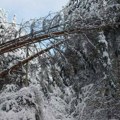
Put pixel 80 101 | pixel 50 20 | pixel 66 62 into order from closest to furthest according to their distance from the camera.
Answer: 1. pixel 50 20
2. pixel 66 62
3. pixel 80 101

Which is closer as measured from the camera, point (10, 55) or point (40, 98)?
point (40, 98)

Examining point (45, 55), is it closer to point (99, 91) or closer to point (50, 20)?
point (50, 20)

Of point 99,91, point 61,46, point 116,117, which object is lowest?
point 116,117

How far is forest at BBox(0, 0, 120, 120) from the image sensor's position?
209 inches

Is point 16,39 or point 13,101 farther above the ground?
point 16,39

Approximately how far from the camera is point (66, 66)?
22.0 feet

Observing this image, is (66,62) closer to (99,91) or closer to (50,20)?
(50,20)

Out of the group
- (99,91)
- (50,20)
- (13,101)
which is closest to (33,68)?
(50,20)

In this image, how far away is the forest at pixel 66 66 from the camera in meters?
5.31

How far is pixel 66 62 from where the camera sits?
636cm

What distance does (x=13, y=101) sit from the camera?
5.05 meters

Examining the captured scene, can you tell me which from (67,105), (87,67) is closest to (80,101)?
(67,105)

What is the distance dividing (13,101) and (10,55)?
338cm

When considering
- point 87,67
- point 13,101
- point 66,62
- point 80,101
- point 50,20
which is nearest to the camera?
point 13,101
